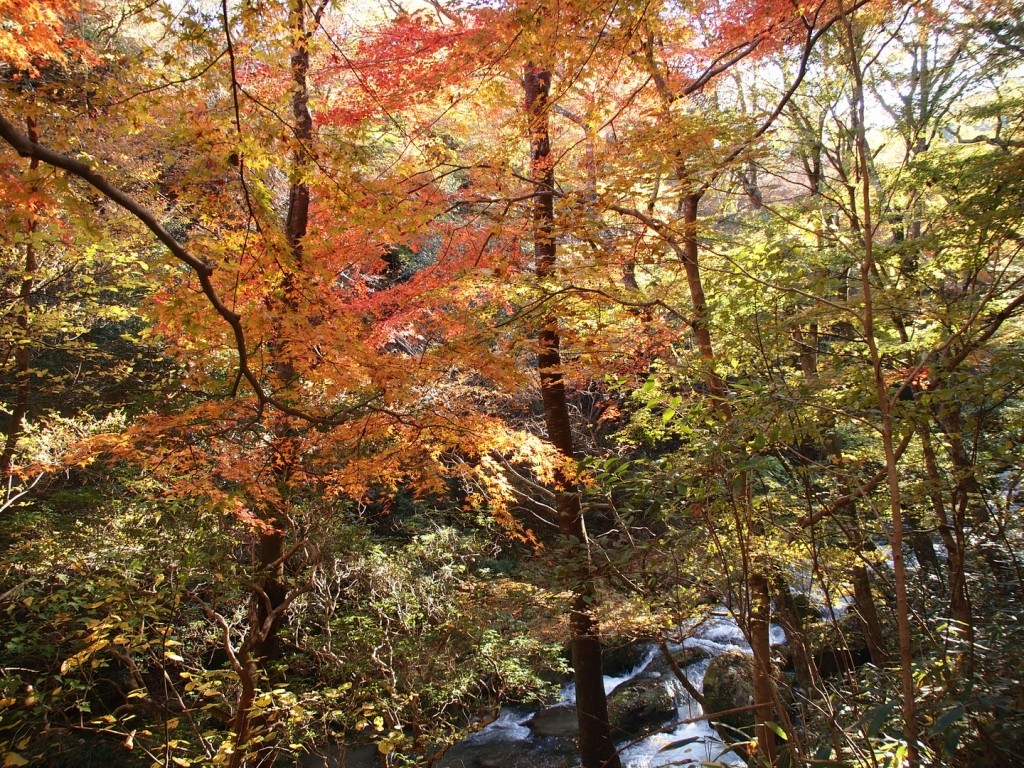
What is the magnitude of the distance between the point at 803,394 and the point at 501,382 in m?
2.16

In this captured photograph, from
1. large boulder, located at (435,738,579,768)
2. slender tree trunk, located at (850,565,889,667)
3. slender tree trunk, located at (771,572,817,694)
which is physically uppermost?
slender tree trunk, located at (771,572,817,694)

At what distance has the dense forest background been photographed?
8.01 feet

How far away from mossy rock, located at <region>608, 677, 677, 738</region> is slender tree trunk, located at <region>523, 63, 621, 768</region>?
4.94 feet

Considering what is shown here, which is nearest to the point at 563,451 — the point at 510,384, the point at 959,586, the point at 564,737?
the point at 510,384

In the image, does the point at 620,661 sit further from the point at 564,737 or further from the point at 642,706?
the point at 564,737

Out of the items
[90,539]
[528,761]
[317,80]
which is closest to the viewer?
[90,539]

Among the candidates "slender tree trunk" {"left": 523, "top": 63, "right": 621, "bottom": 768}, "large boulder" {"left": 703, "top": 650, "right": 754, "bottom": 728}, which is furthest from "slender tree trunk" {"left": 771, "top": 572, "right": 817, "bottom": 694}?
"large boulder" {"left": 703, "top": 650, "right": 754, "bottom": 728}

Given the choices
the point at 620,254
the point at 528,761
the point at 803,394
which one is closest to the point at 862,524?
the point at 803,394

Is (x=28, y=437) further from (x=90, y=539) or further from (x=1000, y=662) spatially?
(x=1000, y=662)

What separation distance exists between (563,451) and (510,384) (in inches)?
73.6

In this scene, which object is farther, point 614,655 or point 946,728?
point 614,655

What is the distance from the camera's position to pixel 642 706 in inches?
281

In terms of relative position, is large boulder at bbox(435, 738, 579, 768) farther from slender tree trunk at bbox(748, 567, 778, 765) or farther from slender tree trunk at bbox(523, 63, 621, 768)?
slender tree trunk at bbox(748, 567, 778, 765)

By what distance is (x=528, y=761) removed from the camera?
6449mm
